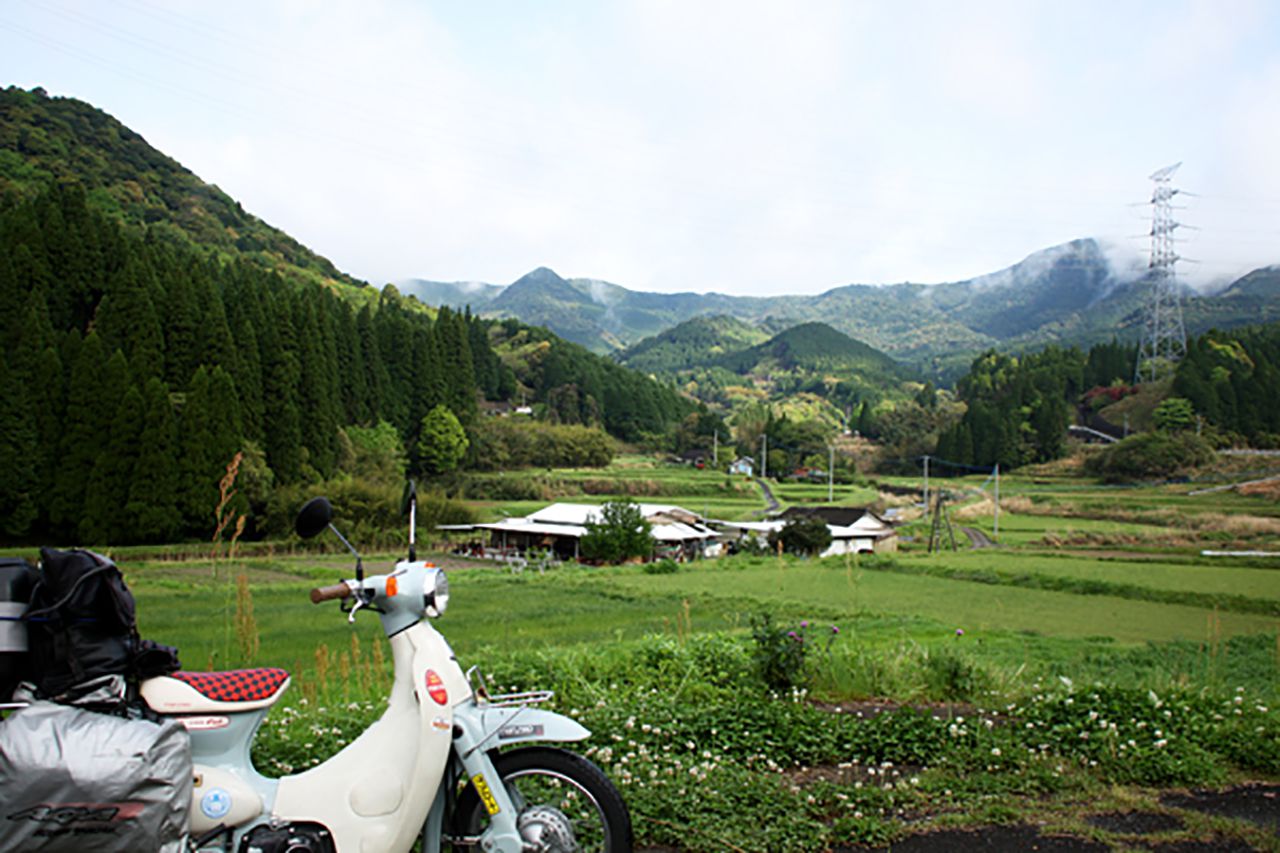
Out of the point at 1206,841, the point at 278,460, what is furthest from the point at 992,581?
the point at 278,460

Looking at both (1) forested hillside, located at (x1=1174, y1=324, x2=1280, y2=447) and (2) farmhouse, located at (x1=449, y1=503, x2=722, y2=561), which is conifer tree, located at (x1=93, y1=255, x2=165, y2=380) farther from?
(1) forested hillside, located at (x1=1174, y1=324, x2=1280, y2=447)

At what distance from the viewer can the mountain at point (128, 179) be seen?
8625 cm

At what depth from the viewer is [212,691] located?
2.73m

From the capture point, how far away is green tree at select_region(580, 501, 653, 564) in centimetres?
3212

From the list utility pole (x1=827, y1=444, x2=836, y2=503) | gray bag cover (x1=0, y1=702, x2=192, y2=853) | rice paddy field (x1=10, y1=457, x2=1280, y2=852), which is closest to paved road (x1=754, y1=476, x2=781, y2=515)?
utility pole (x1=827, y1=444, x2=836, y2=503)

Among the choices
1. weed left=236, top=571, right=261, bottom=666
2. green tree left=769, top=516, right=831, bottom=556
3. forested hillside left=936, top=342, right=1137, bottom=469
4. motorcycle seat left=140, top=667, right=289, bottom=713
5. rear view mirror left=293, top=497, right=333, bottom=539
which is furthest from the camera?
forested hillside left=936, top=342, right=1137, bottom=469

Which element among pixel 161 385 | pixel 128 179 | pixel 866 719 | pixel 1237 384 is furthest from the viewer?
pixel 128 179

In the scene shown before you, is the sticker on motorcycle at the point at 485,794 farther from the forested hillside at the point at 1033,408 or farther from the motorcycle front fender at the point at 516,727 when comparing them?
the forested hillside at the point at 1033,408

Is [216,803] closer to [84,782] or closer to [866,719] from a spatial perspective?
[84,782]

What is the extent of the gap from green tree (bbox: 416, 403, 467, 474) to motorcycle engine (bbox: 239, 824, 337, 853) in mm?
48532

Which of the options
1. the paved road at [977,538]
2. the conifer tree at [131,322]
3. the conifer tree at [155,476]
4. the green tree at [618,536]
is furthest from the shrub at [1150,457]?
the conifer tree at [131,322]

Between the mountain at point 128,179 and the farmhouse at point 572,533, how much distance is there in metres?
54.4

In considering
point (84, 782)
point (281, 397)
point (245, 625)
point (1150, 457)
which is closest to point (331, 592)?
point (84, 782)

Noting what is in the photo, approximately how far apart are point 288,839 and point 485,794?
2.18ft
